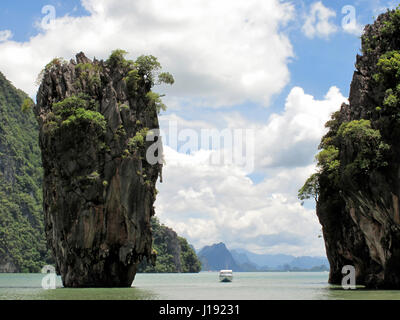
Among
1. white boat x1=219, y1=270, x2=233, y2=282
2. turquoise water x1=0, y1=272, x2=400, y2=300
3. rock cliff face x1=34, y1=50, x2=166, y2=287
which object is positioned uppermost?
rock cliff face x1=34, y1=50, x2=166, y2=287

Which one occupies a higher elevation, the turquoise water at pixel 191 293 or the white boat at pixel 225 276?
the turquoise water at pixel 191 293

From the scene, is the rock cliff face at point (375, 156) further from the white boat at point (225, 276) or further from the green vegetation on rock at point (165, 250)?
the green vegetation on rock at point (165, 250)

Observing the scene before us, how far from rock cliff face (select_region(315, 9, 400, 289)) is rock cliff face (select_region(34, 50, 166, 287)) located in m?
13.6

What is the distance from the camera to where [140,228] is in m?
32.7

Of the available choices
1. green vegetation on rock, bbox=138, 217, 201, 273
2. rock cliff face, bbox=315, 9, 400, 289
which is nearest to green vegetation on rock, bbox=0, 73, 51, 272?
green vegetation on rock, bbox=138, 217, 201, 273

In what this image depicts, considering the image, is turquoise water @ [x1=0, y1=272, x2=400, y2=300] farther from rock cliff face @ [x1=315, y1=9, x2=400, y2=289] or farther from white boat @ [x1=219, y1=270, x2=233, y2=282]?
white boat @ [x1=219, y1=270, x2=233, y2=282]

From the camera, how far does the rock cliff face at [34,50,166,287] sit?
31094 mm

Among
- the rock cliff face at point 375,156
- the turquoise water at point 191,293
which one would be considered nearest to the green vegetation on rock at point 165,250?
the turquoise water at point 191,293

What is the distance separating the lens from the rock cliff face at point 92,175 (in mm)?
31094

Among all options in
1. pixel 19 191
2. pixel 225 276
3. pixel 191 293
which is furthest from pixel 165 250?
pixel 191 293

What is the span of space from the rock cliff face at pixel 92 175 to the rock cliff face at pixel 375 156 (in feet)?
44.5
